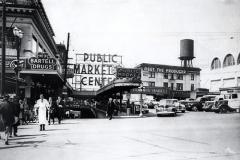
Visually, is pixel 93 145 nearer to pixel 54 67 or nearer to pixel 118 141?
pixel 118 141

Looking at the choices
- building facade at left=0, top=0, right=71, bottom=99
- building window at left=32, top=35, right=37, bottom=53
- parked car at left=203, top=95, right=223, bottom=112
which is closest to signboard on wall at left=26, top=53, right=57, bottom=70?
building facade at left=0, top=0, right=71, bottom=99

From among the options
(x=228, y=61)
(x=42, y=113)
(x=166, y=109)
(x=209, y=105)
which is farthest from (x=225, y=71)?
(x=42, y=113)

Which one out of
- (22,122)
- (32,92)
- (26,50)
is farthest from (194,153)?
(32,92)

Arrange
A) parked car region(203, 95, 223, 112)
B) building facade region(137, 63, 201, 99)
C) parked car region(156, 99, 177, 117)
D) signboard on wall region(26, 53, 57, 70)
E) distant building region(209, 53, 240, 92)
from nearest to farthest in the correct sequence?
1. signboard on wall region(26, 53, 57, 70)
2. parked car region(156, 99, 177, 117)
3. parked car region(203, 95, 223, 112)
4. distant building region(209, 53, 240, 92)
5. building facade region(137, 63, 201, 99)

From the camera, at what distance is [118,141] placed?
10.5m

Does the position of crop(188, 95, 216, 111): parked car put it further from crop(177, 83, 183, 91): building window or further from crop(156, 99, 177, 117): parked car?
crop(177, 83, 183, 91): building window

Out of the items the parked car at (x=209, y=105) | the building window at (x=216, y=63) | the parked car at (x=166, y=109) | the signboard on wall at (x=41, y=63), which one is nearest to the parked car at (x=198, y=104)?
the parked car at (x=209, y=105)

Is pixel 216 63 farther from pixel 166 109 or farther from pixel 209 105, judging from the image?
pixel 166 109

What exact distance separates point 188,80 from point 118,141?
6346 cm

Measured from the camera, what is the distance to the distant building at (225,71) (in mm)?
37909

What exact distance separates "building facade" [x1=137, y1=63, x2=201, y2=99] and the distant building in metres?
18.4

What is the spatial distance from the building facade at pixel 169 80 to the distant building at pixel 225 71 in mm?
18432

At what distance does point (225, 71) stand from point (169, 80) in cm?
2941

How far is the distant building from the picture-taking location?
37909 millimetres
